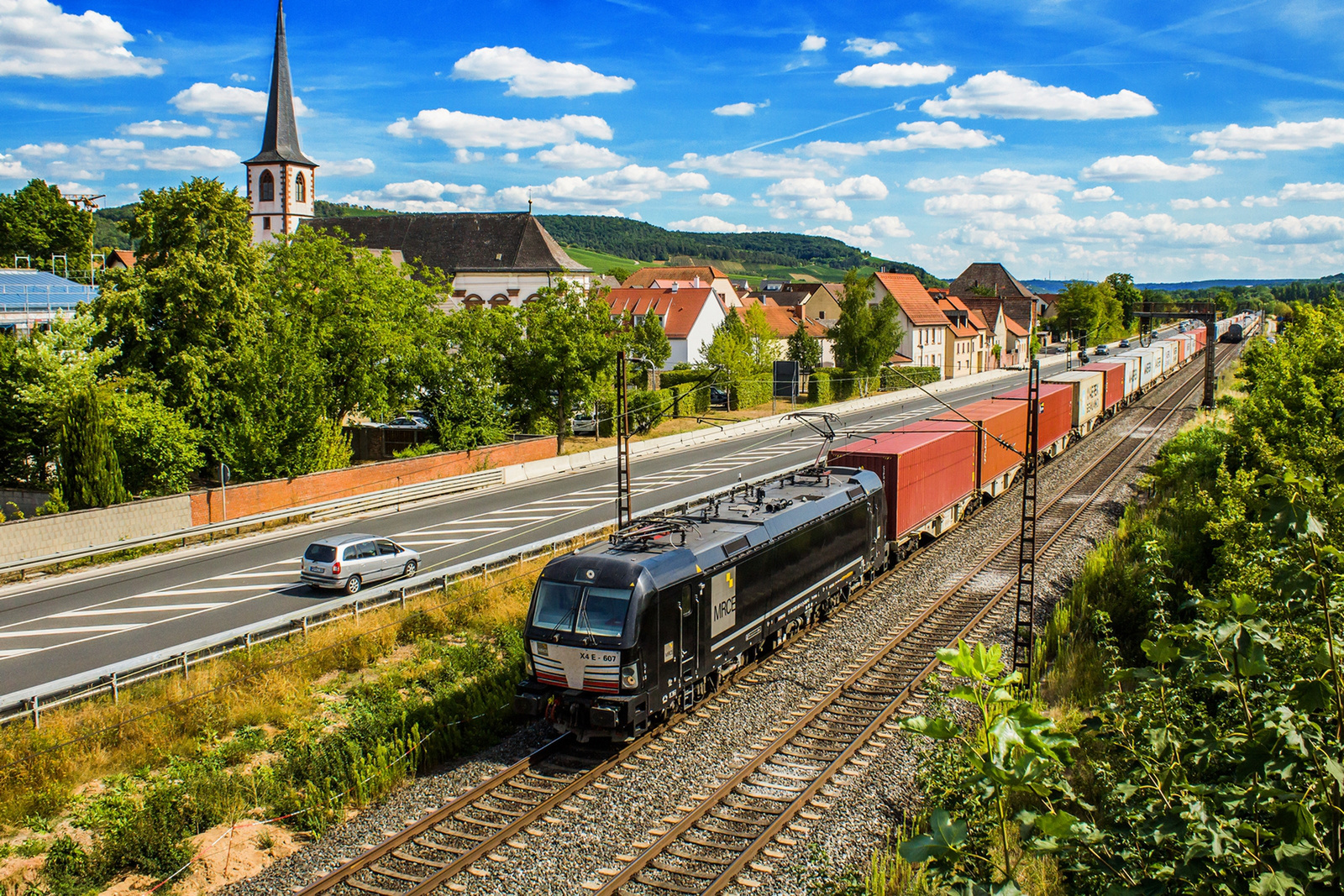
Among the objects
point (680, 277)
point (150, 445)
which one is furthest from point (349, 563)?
point (680, 277)

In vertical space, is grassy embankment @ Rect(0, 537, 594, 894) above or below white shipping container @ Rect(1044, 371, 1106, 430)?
below

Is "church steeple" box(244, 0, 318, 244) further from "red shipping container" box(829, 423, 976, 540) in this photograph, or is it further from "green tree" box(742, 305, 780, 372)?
"red shipping container" box(829, 423, 976, 540)

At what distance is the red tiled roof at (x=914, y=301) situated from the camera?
83188 millimetres

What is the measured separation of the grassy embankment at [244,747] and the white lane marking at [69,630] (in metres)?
5.24

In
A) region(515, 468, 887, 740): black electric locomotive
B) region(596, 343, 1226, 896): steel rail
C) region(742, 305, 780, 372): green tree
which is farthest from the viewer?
region(742, 305, 780, 372): green tree

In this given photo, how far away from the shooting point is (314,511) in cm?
3316

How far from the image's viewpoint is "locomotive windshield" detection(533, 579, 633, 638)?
13.5m

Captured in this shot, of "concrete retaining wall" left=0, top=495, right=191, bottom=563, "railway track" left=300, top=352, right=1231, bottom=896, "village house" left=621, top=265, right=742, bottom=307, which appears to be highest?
"village house" left=621, top=265, right=742, bottom=307

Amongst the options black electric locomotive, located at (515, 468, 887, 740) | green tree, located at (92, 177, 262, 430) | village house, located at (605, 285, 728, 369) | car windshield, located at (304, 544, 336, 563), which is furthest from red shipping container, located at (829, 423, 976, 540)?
village house, located at (605, 285, 728, 369)

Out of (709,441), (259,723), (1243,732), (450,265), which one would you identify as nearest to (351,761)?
(259,723)

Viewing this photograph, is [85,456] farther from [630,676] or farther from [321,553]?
[630,676]

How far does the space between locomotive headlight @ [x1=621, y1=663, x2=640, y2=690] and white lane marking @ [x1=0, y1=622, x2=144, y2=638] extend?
14.0 metres

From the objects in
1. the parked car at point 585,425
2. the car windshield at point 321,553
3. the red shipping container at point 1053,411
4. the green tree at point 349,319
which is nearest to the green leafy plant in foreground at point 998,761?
the car windshield at point 321,553

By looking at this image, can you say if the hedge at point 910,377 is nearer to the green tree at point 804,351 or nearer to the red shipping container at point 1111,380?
the green tree at point 804,351
